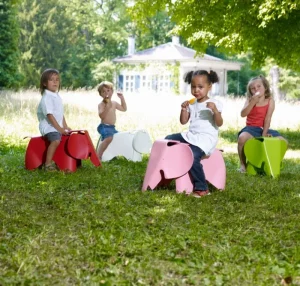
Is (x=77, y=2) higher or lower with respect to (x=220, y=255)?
higher

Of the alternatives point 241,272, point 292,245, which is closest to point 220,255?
point 241,272

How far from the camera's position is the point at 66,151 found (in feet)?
22.0

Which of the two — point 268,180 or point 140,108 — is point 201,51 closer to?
point 140,108

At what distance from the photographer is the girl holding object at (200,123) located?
5293 mm

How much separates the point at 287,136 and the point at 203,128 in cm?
799

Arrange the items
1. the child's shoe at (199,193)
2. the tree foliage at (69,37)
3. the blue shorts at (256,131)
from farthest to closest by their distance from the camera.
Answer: the tree foliage at (69,37), the blue shorts at (256,131), the child's shoe at (199,193)

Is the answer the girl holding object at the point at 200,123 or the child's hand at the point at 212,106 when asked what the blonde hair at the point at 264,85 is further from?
the child's hand at the point at 212,106

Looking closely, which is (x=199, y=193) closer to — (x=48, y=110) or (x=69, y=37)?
(x=48, y=110)

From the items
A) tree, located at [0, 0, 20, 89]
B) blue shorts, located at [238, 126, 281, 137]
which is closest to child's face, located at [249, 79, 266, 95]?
blue shorts, located at [238, 126, 281, 137]

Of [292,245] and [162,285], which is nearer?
[162,285]

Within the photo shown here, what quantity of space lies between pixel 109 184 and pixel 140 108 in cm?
1223

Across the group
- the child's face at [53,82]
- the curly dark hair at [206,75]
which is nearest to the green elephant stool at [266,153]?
the curly dark hair at [206,75]

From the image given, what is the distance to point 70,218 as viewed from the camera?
4.29m

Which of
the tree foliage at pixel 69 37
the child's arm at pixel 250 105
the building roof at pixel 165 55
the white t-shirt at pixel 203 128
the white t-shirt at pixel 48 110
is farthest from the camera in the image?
the tree foliage at pixel 69 37
